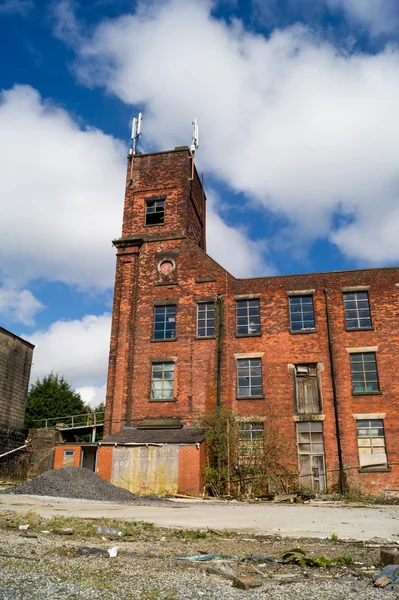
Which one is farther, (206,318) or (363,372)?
(206,318)

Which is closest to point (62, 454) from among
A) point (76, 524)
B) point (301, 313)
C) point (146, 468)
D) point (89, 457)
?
point (89, 457)

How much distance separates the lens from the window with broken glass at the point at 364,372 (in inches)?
840

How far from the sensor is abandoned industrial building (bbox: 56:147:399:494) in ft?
66.4

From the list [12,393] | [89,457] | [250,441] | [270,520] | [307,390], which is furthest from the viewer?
[12,393]

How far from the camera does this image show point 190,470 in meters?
19.4

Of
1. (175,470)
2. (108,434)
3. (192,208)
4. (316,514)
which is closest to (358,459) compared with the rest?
(175,470)

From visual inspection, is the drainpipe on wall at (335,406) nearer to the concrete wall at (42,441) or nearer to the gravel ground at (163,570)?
the gravel ground at (163,570)

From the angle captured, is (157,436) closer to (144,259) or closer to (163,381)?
(163,381)

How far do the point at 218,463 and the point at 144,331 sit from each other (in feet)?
23.9

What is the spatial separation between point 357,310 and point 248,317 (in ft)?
16.2

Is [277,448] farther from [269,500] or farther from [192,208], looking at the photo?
[192,208]

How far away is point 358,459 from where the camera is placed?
66.5ft

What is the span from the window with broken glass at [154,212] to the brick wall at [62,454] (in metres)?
12.1

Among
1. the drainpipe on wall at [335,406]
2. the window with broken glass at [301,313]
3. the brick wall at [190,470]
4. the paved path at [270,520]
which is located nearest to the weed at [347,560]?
the paved path at [270,520]
